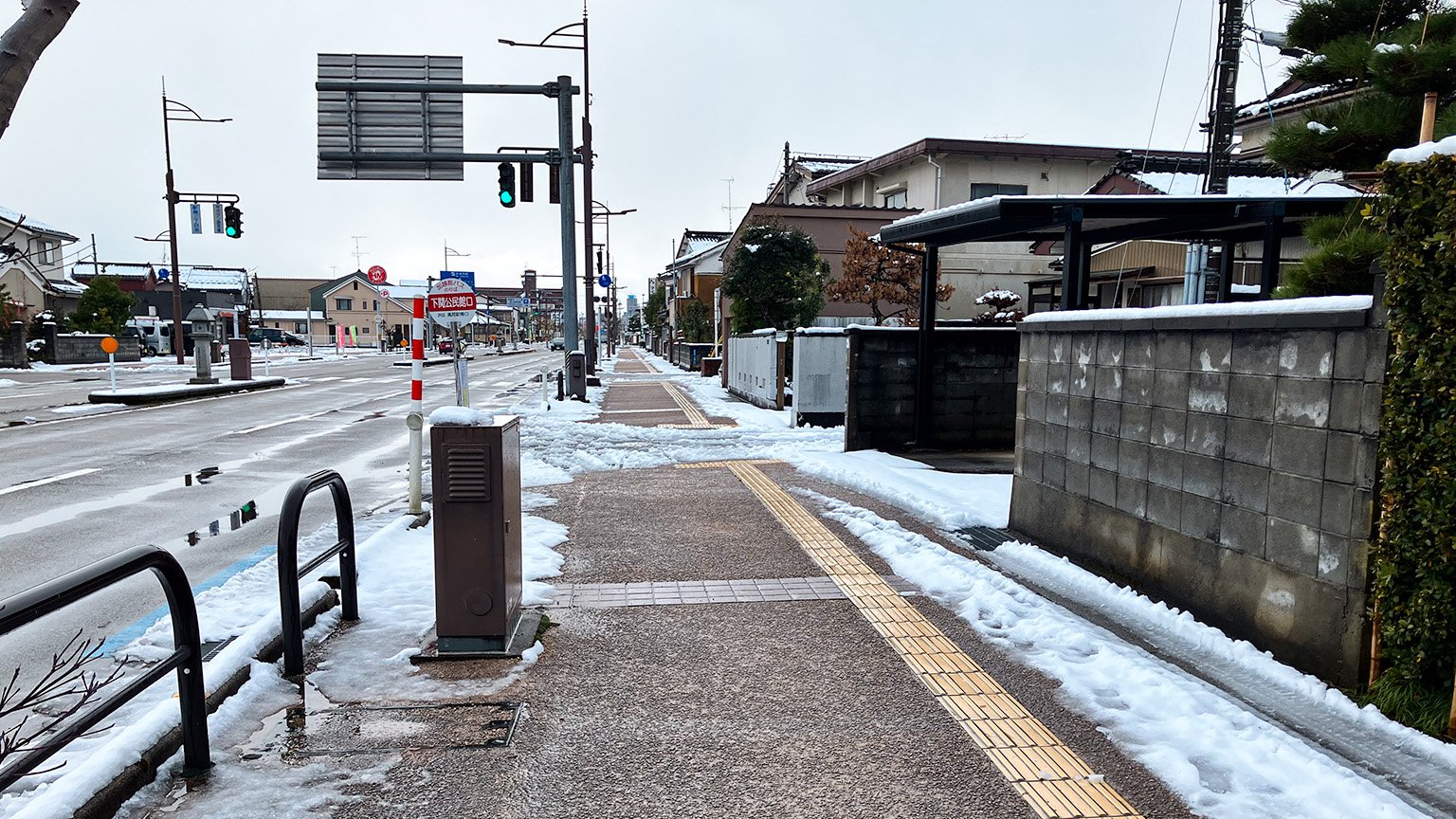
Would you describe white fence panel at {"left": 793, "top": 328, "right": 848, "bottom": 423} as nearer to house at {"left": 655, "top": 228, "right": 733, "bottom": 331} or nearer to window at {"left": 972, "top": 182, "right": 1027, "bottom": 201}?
window at {"left": 972, "top": 182, "right": 1027, "bottom": 201}

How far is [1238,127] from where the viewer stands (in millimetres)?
18422

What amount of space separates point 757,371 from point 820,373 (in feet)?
14.7

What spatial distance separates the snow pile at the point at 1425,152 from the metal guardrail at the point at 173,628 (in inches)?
190

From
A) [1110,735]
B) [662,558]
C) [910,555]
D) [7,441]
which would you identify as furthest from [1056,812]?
[7,441]

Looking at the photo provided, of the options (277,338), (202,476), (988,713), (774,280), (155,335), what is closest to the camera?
(988,713)

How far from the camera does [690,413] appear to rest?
17109 mm

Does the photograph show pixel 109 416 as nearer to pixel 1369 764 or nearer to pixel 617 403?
pixel 617 403

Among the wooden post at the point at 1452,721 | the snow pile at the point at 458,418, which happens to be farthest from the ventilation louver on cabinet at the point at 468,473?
the wooden post at the point at 1452,721

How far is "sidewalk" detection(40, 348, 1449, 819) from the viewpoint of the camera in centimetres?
302

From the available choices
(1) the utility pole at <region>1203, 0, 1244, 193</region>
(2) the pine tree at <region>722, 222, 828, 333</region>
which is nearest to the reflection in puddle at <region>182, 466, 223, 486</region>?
(1) the utility pole at <region>1203, 0, 1244, 193</region>

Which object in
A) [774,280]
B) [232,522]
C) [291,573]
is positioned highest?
[774,280]

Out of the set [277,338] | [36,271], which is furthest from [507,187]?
[277,338]

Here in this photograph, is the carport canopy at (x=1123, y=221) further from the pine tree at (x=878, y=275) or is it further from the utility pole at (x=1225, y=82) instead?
the pine tree at (x=878, y=275)

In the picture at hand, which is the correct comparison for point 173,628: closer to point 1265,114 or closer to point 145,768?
point 145,768
